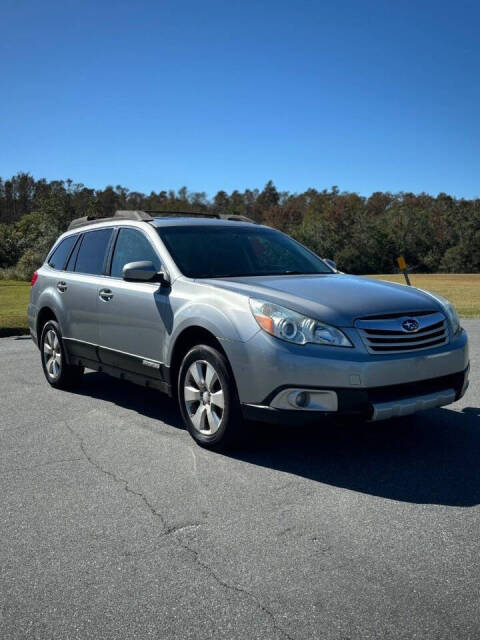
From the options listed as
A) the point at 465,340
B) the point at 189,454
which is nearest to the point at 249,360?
the point at 189,454

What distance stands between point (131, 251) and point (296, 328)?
2.33 meters

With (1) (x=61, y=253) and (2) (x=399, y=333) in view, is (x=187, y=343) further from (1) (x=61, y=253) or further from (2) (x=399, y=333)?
(1) (x=61, y=253)

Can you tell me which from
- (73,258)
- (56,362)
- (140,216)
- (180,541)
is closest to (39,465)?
(180,541)

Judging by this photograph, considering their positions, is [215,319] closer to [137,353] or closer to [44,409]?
[137,353]

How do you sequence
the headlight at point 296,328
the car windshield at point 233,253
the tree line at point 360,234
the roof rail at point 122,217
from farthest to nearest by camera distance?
1. the tree line at point 360,234
2. the roof rail at point 122,217
3. the car windshield at point 233,253
4. the headlight at point 296,328

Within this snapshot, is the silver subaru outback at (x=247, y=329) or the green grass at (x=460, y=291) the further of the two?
the green grass at (x=460, y=291)

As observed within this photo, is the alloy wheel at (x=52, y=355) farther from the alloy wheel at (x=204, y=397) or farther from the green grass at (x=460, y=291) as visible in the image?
the green grass at (x=460, y=291)

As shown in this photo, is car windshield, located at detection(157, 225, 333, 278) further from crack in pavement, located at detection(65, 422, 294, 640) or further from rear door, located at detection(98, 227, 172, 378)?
crack in pavement, located at detection(65, 422, 294, 640)

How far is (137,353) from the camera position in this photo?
593cm

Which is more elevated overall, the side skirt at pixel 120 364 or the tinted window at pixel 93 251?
the tinted window at pixel 93 251

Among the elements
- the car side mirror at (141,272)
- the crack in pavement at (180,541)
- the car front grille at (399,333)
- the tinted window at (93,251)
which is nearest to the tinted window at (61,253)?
the tinted window at (93,251)

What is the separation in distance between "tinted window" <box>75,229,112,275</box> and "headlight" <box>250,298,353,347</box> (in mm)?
2593

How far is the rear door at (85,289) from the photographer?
6660 millimetres

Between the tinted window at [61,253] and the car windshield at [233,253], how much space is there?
189cm
